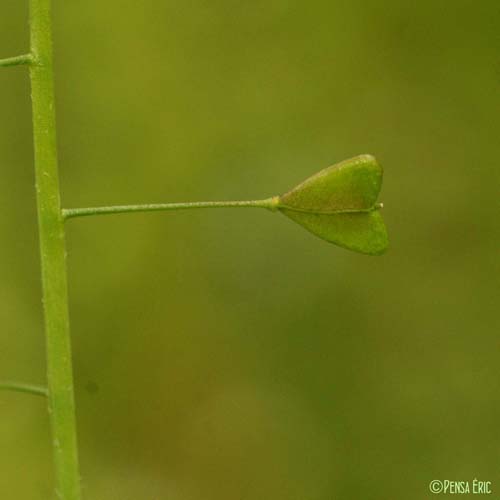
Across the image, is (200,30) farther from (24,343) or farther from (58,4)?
(24,343)

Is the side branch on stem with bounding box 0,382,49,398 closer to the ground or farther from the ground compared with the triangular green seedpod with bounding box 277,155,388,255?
closer to the ground

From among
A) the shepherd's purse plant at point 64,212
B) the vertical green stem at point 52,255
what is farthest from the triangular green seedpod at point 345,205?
the vertical green stem at point 52,255

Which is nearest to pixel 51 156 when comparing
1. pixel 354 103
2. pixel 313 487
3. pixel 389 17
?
pixel 313 487

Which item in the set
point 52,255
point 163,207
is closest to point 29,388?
point 52,255

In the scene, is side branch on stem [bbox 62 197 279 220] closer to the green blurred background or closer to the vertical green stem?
the vertical green stem

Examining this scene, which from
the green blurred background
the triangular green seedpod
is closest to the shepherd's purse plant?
the triangular green seedpod
